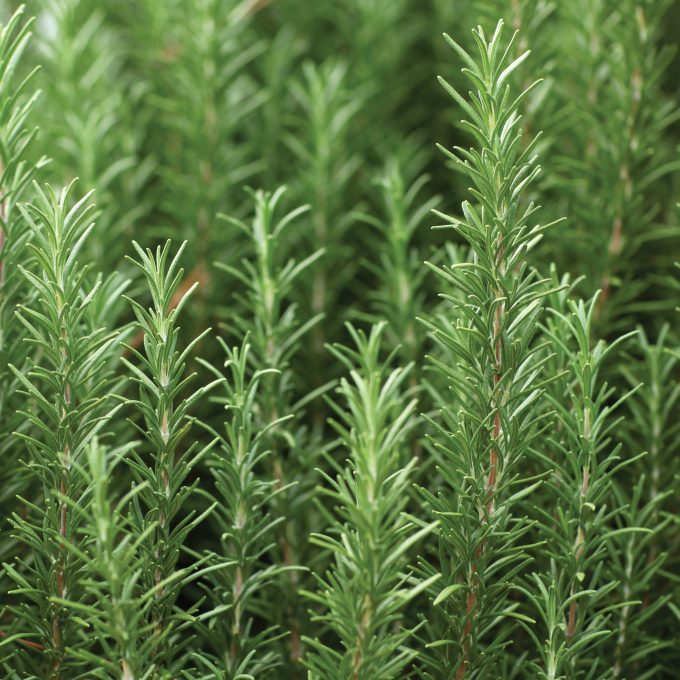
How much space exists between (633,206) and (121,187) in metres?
0.38

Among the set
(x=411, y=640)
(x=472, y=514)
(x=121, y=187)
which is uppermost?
(x=121, y=187)

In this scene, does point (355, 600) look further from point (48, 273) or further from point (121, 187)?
point (121, 187)

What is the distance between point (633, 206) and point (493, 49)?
22 cm

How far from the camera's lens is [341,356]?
0.42 metres

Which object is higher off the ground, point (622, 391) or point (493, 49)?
point (493, 49)

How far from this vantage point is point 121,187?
0.64 m

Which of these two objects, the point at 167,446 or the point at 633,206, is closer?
the point at 167,446

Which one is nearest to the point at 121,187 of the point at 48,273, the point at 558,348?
the point at 48,273

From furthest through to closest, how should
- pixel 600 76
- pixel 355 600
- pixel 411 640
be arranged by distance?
pixel 600 76, pixel 411 640, pixel 355 600

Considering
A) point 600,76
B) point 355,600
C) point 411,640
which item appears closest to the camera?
point 355,600

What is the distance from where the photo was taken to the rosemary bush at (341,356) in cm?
37

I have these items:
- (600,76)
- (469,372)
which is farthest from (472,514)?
(600,76)

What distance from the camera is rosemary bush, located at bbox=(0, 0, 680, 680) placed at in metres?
0.37

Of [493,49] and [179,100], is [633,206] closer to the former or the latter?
[493,49]
